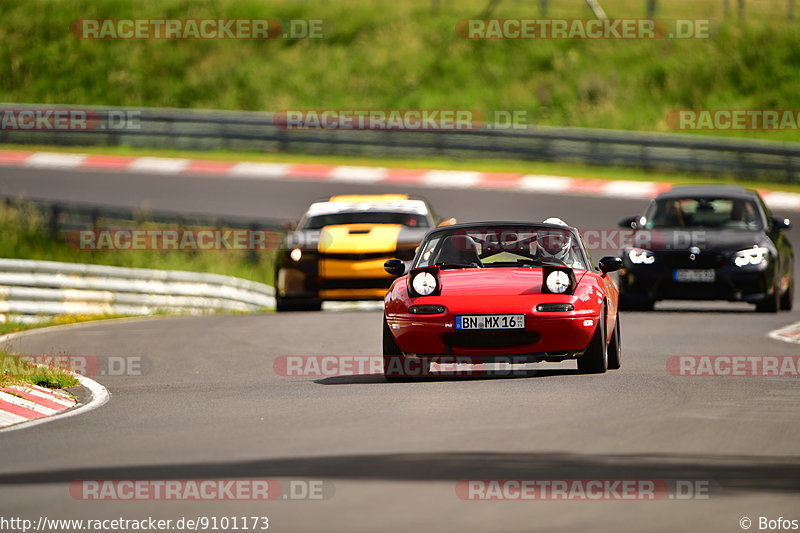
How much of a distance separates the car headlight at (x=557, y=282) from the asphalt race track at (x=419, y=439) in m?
0.66

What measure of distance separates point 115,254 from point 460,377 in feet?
44.2

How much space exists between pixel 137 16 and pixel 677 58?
53.1 ft

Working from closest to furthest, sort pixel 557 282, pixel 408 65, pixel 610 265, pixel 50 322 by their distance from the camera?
1. pixel 557 282
2. pixel 610 265
3. pixel 50 322
4. pixel 408 65

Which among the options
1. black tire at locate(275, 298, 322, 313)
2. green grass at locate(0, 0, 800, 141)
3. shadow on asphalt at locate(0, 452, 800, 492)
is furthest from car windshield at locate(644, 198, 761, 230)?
green grass at locate(0, 0, 800, 141)

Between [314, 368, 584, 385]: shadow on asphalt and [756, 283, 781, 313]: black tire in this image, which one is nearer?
[314, 368, 584, 385]: shadow on asphalt

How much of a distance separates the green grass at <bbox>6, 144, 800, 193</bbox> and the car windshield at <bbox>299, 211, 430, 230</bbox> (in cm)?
1236

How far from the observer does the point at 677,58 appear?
40.0 metres

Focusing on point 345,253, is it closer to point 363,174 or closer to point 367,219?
point 367,219

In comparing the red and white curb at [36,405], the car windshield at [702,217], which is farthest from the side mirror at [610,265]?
the car windshield at [702,217]

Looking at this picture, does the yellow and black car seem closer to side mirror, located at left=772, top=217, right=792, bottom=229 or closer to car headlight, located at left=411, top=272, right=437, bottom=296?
side mirror, located at left=772, top=217, right=792, bottom=229

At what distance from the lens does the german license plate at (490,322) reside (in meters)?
10.8


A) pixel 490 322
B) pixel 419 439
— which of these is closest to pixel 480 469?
pixel 419 439

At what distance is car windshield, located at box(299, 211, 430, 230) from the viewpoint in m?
18.1

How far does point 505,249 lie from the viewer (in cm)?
1199
